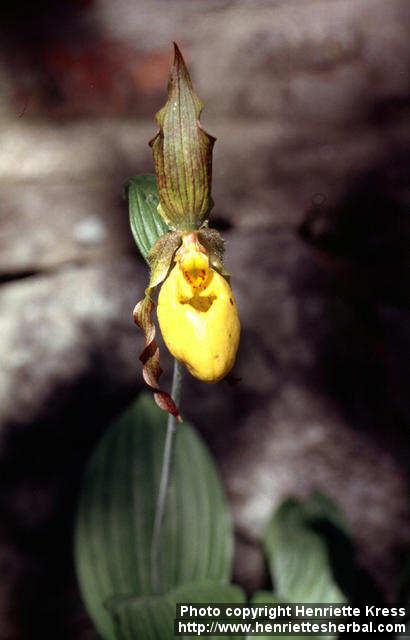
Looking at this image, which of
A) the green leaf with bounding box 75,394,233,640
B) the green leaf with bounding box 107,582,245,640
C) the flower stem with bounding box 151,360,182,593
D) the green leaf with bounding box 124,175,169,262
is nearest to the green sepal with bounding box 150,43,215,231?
the green leaf with bounding box 124,175,169,262

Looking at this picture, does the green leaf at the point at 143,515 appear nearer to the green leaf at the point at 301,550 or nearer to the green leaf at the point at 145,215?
the green leaf at the point at 301,550

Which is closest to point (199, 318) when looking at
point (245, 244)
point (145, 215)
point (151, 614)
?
point (145, 215)

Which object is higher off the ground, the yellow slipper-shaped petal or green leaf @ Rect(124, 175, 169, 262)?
green leaf @ Rect(124, 175, 169, 262)

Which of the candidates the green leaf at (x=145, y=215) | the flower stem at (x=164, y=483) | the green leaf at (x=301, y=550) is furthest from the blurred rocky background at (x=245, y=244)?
the green leaf at (x=145, y=215)

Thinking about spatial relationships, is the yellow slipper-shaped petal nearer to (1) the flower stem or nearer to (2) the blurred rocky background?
(1) the flower stem

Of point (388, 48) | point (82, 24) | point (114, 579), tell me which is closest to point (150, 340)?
point (114, 579)

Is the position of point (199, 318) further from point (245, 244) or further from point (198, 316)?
point (245, 244)

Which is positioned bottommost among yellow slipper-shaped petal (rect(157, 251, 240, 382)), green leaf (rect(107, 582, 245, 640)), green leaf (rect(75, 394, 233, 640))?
green leaf (rect(107, 582, 245, 640))
